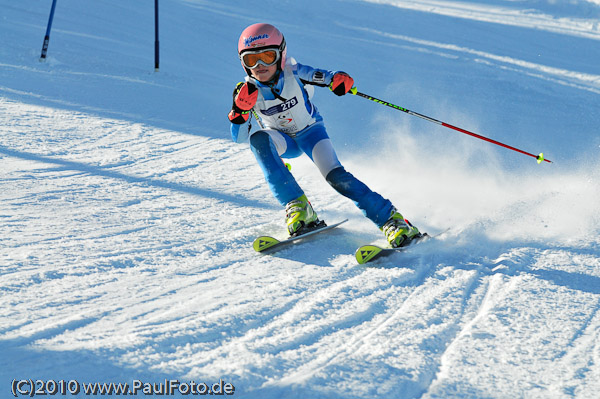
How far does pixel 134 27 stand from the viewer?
12.4 meters

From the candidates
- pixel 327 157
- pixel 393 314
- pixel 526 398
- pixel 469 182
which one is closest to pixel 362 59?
pixel 469 182

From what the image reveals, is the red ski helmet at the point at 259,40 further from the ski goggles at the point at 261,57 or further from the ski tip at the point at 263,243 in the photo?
the ski tip at the point at 263,243

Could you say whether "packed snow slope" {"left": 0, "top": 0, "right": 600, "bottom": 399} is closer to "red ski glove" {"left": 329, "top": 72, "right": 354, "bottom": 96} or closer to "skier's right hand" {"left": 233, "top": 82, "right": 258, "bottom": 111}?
"skier's right hand" {"left": 233, "top": 82, "right": 258, "bottom": 111}

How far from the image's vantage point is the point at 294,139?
4.74 meters

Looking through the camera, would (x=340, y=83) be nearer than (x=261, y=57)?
No

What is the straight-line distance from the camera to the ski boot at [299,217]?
4246 millimetres

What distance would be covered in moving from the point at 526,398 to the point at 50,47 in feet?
31.9

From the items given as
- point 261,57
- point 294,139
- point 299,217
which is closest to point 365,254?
point 299,217

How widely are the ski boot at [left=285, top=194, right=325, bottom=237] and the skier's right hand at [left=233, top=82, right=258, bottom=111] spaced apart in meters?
0.77

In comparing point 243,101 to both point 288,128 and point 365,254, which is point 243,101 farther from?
point 365,254

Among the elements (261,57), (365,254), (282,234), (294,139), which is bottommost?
(365,254)

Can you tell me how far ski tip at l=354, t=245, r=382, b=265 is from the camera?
152 inches

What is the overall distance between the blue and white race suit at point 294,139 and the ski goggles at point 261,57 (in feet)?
0.50

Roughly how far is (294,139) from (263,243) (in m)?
1.07
